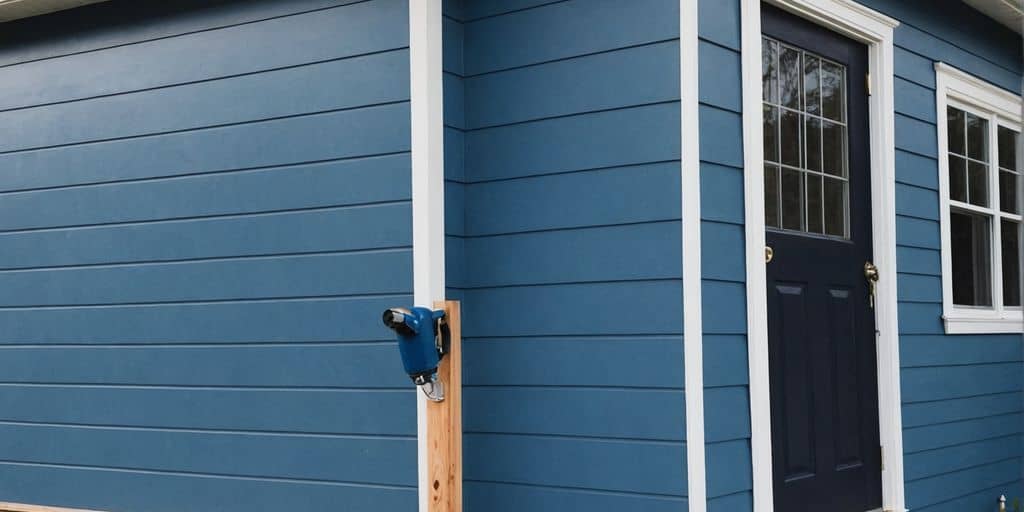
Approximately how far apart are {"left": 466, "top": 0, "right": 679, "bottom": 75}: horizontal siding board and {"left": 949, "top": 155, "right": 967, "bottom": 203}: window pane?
259cm

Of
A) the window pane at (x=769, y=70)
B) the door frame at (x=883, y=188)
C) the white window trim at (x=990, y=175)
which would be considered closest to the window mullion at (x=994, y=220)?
the white window trim at (x=990, y=175)

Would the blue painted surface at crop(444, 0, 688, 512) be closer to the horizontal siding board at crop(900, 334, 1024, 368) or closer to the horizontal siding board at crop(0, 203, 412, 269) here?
the horizontal siding board at crop(0, 203, 412, 269)

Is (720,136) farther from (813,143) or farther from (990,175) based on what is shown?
(990,175)

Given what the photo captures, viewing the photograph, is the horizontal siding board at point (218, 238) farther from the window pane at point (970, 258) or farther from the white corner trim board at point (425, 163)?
the window pane at point (970, 258)

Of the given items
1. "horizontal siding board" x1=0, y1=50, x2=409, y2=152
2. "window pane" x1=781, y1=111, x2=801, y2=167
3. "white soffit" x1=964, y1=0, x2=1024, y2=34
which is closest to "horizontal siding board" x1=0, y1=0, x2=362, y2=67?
"horizontal siding board" x1=0, y1=50, x2=409, y2=152

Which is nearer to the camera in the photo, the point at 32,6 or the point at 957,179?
the point at 32,6

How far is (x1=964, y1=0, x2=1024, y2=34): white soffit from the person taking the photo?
586 centimetres

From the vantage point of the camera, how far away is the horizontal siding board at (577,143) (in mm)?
3889

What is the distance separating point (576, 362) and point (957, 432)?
2566 mm

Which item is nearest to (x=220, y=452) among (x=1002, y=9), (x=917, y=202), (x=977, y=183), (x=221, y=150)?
(x=221, y=150)

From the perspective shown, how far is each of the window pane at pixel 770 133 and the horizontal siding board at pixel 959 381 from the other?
1.35 meters

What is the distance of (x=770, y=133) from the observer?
440cm

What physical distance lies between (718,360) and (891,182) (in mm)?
1576

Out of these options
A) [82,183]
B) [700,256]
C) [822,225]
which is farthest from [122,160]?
[822,225]
